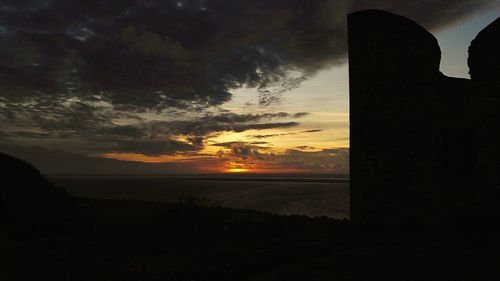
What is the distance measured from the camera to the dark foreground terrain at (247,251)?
637 centimetres

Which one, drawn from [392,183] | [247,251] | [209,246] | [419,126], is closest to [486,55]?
[419,126]

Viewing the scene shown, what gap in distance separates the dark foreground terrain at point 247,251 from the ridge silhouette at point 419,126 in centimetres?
65

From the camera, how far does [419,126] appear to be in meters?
9.62

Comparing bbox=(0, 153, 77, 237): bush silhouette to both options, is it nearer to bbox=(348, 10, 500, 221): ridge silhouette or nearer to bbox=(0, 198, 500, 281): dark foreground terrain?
bbox=(0, 198, 500, 281): dark foreground terrain

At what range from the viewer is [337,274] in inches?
238

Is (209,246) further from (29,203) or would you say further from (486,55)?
(486,55)

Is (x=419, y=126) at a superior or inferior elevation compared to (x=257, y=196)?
superior

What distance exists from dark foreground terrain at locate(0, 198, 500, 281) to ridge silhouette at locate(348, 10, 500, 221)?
0.65m

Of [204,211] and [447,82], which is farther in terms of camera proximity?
[204,211]

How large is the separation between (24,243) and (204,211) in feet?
17.0

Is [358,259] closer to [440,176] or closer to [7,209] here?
[440,176]

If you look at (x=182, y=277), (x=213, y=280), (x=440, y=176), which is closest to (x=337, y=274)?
(x=213, y=280)

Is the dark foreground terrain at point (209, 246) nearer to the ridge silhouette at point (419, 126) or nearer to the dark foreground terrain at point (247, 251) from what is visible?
the dark foreground terrain at point (247, 251)

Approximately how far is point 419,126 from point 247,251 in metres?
5.89
